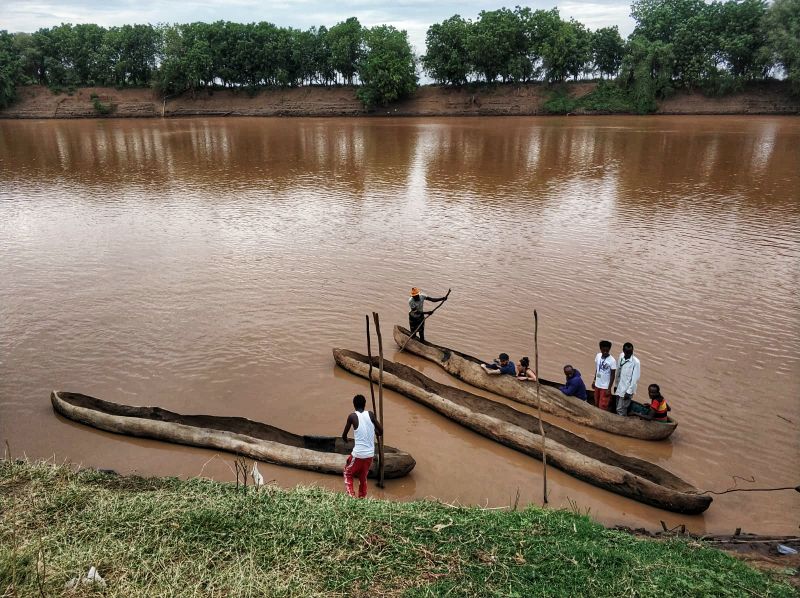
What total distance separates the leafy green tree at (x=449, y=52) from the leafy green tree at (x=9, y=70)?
41997mm

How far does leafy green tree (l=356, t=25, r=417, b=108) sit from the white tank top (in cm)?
5211

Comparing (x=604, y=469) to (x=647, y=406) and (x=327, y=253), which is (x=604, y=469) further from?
(x=327, y=253)

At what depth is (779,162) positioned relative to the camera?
25.4m

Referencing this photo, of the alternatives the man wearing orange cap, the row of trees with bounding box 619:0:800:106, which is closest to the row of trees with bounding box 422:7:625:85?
the row of trees with bounding box 619:0:800:106

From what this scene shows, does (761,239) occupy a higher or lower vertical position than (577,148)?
lower

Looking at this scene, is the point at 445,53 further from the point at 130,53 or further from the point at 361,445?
the point at 361,445

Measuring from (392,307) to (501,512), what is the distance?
6.41m

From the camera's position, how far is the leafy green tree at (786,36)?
42.2 metres

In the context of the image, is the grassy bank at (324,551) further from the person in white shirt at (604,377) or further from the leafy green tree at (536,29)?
the leafy green tree at (536,29)

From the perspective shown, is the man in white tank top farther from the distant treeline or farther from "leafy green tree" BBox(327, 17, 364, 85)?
"leafy green tree" BBox(327, 17, 364, 85)

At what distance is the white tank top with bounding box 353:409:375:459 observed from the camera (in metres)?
6.15

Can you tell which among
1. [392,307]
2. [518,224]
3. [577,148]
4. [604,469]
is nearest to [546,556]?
[604,469]

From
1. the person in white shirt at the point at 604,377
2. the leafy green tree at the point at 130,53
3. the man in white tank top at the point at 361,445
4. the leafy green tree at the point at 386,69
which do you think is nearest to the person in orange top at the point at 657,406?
the person in white shirt at the point at 604,377

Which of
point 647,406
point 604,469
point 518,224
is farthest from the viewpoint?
point 518,224
